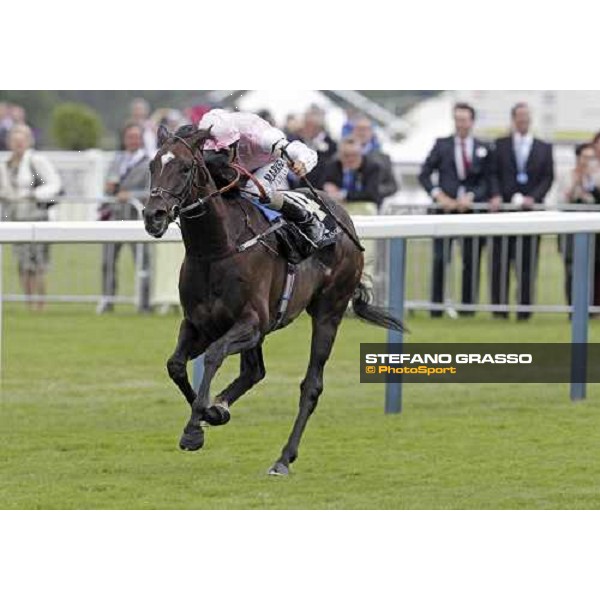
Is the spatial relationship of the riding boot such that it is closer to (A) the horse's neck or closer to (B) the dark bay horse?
(B) the dark bay horse

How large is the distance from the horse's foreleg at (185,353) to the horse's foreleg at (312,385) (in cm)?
58

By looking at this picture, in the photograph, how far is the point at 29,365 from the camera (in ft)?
45.3

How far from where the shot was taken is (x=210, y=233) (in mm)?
8703

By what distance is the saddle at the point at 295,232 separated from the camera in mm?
9195

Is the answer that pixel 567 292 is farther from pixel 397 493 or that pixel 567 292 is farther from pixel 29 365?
pixel 397 493

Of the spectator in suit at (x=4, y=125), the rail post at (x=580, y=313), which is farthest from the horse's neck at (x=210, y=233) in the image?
the spectator in suit at (x=4, y=125)

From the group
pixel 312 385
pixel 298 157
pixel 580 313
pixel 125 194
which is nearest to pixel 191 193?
pixel 298 157

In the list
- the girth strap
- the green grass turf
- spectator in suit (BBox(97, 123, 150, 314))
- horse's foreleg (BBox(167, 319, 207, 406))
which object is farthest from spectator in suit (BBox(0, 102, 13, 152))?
horse's foreleg (BBox(167, 319, 207, 406))

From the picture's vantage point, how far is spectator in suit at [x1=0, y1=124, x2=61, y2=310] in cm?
1753

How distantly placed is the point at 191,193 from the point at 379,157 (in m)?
9.10

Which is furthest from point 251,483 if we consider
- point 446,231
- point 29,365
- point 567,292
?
point 567,292

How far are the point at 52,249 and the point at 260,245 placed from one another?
36.7 feet

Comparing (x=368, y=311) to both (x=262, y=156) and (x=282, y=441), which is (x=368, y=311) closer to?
(x=282, y=441)

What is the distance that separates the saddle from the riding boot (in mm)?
22
